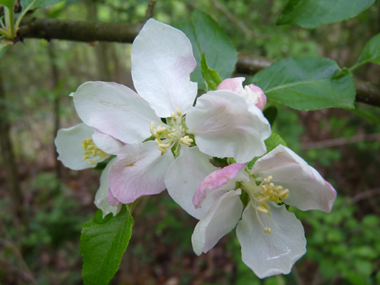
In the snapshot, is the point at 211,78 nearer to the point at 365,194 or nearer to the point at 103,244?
the point at 103,244

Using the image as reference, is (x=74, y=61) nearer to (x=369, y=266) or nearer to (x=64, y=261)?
(x=64, y=261)

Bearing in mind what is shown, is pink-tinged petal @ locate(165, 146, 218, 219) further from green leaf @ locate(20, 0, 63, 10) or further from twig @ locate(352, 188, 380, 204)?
twig @ locate(352, 188, 380, 204)

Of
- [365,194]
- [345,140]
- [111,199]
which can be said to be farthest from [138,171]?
[365,194]

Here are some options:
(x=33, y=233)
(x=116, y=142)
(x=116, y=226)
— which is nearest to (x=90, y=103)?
(x=116, y=142)

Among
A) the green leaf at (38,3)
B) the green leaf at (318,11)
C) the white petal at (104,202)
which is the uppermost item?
the green leaf at (318,11)

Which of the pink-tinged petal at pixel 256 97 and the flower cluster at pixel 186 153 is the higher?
the pink-tinged petal at pixel 256 97

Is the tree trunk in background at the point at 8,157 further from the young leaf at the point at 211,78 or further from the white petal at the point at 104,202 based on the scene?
the young leaf at the point at 211,78

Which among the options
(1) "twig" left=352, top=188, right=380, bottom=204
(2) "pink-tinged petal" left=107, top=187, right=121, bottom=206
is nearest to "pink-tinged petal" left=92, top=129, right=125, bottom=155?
(2) "pink-tinged petal" left=107, top=187, right=121, bottom=206

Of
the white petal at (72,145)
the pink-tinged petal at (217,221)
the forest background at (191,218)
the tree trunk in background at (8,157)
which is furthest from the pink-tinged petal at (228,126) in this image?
the tree trunk in background at (8,157)

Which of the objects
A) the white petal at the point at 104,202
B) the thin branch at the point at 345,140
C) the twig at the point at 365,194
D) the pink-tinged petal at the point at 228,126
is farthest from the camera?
the thin branch at the point at 345,140
